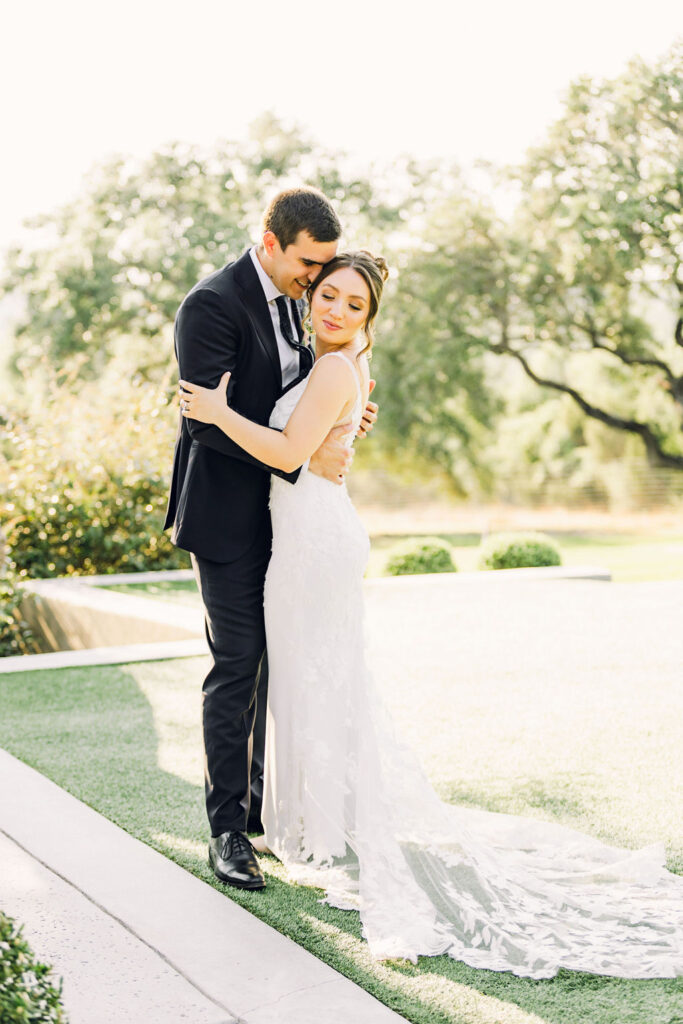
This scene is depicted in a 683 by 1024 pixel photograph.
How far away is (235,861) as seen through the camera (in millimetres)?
2924

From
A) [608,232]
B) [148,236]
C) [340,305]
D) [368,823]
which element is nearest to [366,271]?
[340,305]

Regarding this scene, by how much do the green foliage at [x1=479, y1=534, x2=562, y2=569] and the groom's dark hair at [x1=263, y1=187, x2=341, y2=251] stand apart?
28.4 ft

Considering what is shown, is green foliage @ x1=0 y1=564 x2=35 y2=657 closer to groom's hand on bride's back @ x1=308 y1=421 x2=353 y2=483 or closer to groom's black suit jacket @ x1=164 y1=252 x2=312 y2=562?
groom's black suit jacket @ x1=164 y1=252 x2=312 y2=562

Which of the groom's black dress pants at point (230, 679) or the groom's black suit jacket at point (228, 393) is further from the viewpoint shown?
the groom's black dress pants at point (230, 679)

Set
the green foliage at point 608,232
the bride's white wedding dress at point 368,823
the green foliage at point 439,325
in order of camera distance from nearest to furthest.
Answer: the bride's white wedding dress at point 368,823
the green foliage at point 608,232
the green foliage at point 439,325

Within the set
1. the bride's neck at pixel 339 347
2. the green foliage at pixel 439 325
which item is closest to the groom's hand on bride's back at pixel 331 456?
the bride's neck at pixel 339 347

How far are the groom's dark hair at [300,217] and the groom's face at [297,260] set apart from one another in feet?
0.05

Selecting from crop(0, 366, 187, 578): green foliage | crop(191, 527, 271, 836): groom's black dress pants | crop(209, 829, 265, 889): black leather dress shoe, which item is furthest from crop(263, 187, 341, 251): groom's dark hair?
crop(0, 366, 187, 578): green foliage

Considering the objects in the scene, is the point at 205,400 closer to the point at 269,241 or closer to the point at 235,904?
the point at 269,241

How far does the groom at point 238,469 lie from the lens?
2.91m

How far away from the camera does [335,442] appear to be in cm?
305

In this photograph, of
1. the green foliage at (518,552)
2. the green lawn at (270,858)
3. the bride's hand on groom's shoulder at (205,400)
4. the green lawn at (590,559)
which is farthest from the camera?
the green foliage at (518,552)

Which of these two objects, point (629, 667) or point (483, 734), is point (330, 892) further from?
point (629, 667)

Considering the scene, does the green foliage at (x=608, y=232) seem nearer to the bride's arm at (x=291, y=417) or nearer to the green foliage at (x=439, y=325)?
the green foliage at (x=439, y=325)
